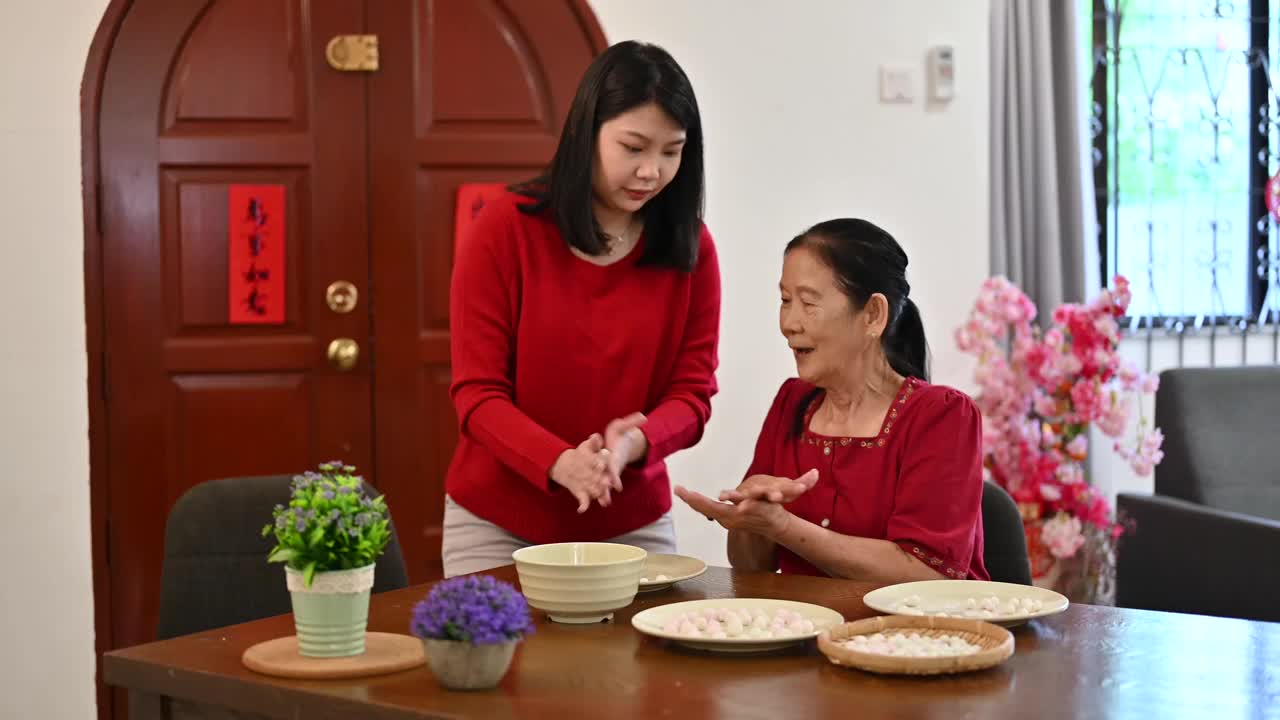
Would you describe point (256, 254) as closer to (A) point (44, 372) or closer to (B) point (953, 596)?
(A) point (44, 372)

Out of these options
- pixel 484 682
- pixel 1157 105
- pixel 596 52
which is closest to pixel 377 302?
pixel 596 52

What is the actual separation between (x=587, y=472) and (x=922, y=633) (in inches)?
22.3

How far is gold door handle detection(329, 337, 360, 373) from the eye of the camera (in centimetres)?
351

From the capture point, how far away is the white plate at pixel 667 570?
5.99 ft

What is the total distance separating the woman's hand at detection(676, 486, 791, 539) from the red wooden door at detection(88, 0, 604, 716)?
185 cm

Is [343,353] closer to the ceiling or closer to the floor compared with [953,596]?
closer to the ceiling

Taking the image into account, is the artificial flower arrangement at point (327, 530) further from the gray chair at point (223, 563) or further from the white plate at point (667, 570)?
the gray chair at point (223, 563)

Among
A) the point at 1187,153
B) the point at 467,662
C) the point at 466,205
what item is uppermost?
the point at 1187,153

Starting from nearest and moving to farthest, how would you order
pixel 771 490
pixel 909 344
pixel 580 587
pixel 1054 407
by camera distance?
pixel 580 587 → pixel 771 490 → pixel 909 344 → pixel 1054 407

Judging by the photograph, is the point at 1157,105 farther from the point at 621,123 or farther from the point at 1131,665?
the point at 1131,665

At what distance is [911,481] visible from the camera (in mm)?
1933

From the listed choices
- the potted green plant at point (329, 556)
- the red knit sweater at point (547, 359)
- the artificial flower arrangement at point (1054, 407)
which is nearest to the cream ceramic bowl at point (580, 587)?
the potted green plant at point (329, 556)

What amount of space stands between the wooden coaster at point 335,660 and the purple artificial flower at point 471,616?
0.09 metres

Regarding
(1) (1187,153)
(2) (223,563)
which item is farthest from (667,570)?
(1) (1187,153)
